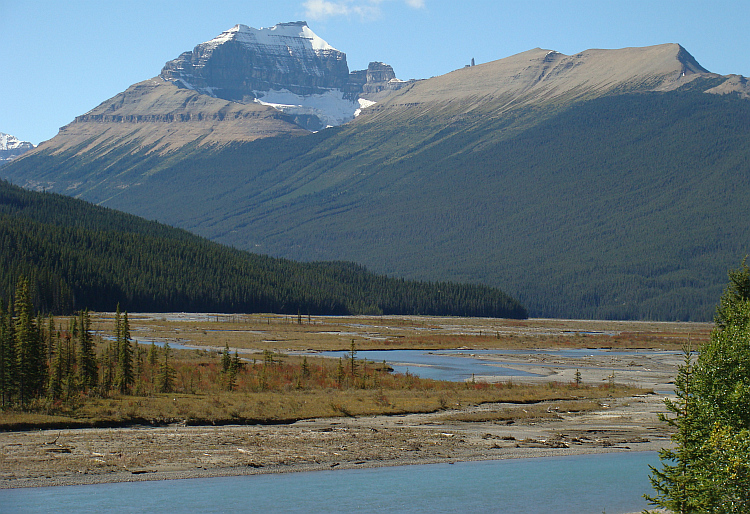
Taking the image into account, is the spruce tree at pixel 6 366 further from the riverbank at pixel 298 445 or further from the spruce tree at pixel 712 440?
the spruce tree at pixel 712 440

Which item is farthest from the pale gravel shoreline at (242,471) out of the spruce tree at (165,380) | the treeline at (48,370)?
the spruce tree at (165,380)

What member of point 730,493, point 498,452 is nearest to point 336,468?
point 498,452

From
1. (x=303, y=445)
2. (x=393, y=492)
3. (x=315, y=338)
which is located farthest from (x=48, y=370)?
(x=315, y=338)

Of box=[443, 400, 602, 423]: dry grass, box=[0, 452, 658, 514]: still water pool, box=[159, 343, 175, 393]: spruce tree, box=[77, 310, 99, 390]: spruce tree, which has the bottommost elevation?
box=[0, 452, 658, 514]: still water pool

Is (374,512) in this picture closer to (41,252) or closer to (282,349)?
(282,349)

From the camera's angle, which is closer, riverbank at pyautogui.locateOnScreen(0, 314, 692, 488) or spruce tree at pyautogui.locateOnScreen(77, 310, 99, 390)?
riverbank at pyautogui.locateOnScreen(0, 314, 692, 488)

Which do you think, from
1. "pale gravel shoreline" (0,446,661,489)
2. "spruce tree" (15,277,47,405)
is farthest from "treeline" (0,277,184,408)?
"pale gravel shoreline" (0,446,661,489)

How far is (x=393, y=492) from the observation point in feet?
120

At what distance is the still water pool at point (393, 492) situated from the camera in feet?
109

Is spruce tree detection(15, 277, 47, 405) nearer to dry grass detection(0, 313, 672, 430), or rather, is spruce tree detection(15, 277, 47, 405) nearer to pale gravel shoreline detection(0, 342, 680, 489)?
dry grass detection(0, 313, 672, 430)

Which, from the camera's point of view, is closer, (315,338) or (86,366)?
(86,366)

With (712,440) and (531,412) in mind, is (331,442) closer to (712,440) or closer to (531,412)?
(531,412)

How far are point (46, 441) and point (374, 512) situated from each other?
52.7 feet

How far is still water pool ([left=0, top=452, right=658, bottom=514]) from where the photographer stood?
33344mm
